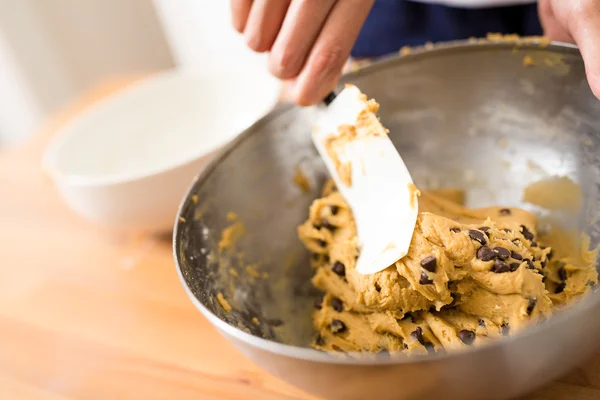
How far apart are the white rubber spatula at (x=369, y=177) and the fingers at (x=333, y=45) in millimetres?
48

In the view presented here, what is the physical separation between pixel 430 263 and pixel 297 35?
1.30 ft

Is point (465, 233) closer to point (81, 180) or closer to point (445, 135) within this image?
point (445, 135)

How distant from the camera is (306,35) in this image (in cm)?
85

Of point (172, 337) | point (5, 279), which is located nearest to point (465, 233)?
point (172, 337)

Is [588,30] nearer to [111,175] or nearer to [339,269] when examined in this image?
[339,269]

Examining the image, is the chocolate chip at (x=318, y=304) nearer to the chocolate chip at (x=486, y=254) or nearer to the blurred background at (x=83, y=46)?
the chocolate chip at (x=486, y=254)

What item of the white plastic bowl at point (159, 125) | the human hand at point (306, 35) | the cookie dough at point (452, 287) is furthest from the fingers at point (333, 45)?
the white plastic bowl at point (159, 125)

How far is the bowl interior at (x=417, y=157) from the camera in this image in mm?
884

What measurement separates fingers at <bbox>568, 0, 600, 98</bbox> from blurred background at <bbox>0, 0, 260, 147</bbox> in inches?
71.9

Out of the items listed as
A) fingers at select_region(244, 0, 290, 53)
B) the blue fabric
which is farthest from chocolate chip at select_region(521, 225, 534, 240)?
the blue fabric

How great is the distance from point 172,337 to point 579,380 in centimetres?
69

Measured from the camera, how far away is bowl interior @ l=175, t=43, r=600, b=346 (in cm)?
88

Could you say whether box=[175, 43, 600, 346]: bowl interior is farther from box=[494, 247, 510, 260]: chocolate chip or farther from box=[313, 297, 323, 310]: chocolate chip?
box=[494, 247, 510, 260]: chocolate chip

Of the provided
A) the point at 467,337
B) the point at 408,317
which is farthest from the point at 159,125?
the point at 467,337
